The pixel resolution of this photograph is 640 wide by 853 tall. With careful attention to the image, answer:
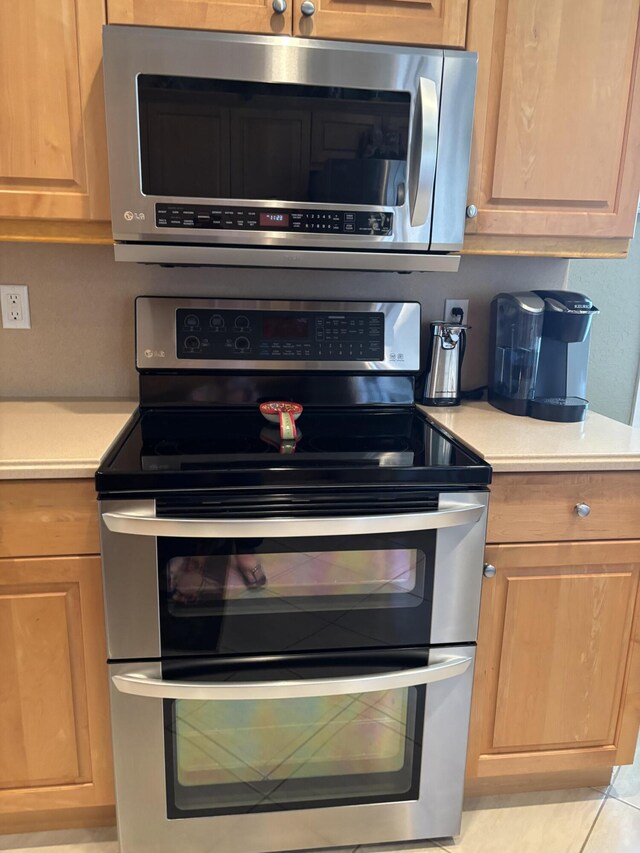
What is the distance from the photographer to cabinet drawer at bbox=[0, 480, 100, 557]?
1220 mm

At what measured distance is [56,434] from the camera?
1.39m

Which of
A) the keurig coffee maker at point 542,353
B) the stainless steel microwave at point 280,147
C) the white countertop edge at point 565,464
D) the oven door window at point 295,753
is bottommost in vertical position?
the oven door window at point 295,753

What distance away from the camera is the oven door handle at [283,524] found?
3.89ft

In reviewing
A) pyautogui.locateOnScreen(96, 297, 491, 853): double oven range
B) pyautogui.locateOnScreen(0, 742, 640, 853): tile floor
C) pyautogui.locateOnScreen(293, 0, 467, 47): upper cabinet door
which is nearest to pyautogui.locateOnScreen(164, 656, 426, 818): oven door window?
pyautogui.locateOnScreen(96, 297, 491, 853): double oven range

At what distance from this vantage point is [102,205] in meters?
1.39

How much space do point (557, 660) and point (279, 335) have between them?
3.42 feet

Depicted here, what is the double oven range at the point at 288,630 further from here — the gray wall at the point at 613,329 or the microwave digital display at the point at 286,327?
the gray wall at the point at 613,329

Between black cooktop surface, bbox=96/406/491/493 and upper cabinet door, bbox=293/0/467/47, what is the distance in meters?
0.86

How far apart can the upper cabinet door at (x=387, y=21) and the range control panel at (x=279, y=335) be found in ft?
2.07

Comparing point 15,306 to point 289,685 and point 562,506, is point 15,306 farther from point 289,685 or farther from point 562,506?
point 562,506

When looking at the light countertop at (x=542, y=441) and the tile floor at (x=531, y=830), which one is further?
the tile floor at (x=531, y=830)

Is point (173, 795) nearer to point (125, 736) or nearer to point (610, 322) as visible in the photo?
point (125, 736)

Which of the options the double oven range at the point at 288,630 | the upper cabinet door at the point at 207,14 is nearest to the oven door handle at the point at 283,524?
the double oven range at the point at 288,630

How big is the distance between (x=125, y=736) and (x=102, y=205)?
1.13 meters
